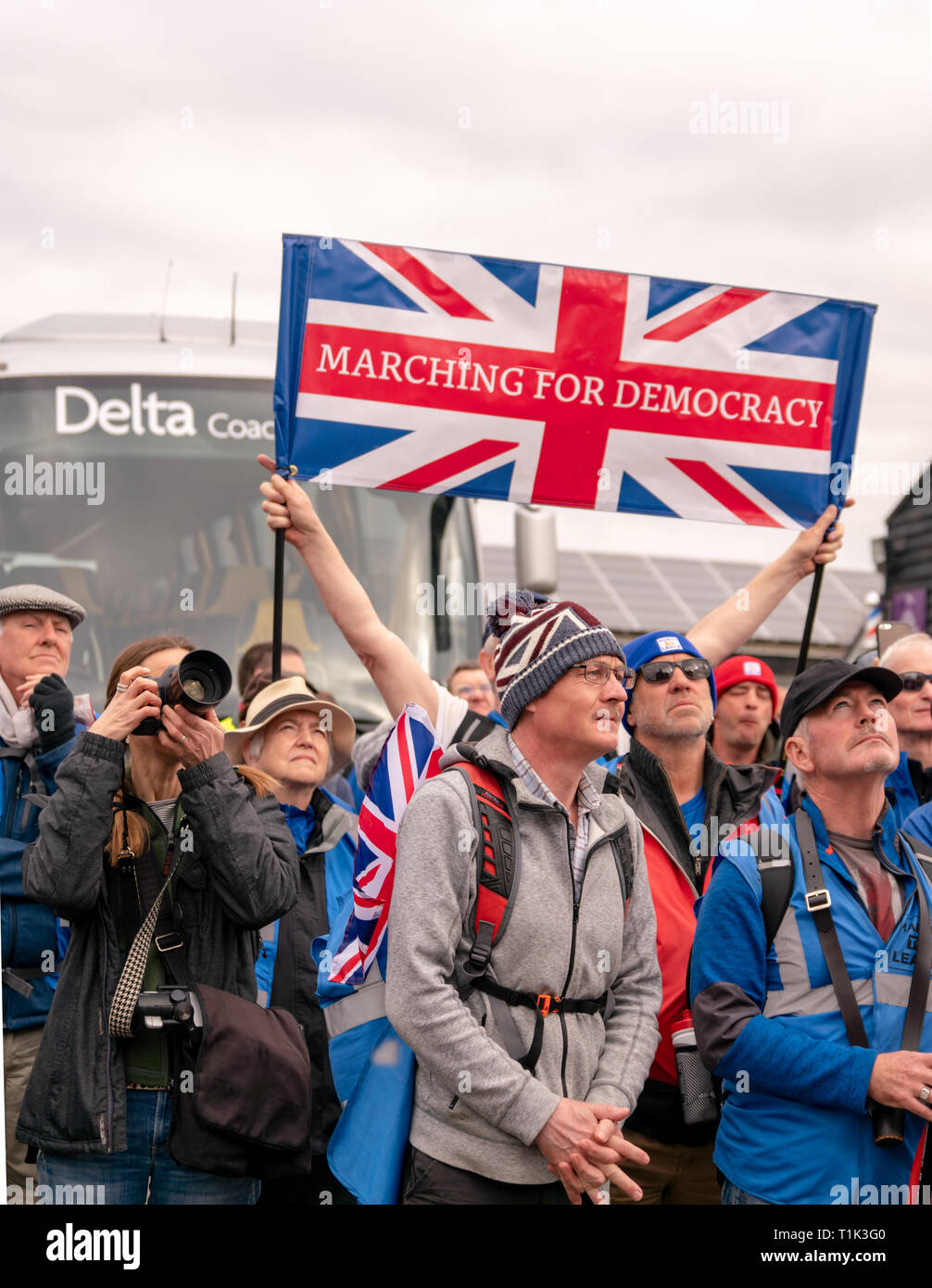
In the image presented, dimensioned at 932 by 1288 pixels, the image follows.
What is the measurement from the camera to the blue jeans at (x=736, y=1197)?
313cm

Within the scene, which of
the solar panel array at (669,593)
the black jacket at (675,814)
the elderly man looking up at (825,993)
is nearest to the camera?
the elderly man looking up at (825,993)

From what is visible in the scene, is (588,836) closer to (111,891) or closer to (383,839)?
(383,839)

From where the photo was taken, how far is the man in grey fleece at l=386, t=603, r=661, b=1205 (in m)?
2.80

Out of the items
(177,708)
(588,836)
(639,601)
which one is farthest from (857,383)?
(639,601)

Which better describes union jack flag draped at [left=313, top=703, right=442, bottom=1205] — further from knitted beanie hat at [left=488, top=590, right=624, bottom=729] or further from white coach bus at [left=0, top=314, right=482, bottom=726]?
white coach bus at [left=0, top=314, right=482, bottom=726]

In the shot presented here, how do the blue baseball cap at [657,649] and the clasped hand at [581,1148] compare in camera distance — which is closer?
the clasped hand at [581,1148]

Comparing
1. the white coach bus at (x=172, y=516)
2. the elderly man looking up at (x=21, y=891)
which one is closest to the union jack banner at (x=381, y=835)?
the elderly man looking up at (x=21, y=891)

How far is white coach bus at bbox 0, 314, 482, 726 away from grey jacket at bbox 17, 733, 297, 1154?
3.54 meters

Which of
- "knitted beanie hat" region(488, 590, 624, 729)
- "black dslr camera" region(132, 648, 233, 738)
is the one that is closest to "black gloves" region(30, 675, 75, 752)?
"black dslr camera" region(132, 648, 233, 738)

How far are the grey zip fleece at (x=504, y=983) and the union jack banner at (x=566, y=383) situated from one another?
189cm

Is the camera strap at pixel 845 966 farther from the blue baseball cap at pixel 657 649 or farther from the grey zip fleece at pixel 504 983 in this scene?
the blue baseball cap at pixel 657 649

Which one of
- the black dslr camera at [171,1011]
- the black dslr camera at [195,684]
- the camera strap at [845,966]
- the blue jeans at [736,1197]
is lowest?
the blue jeans at [736,1197]

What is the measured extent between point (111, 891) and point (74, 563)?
157 inches
